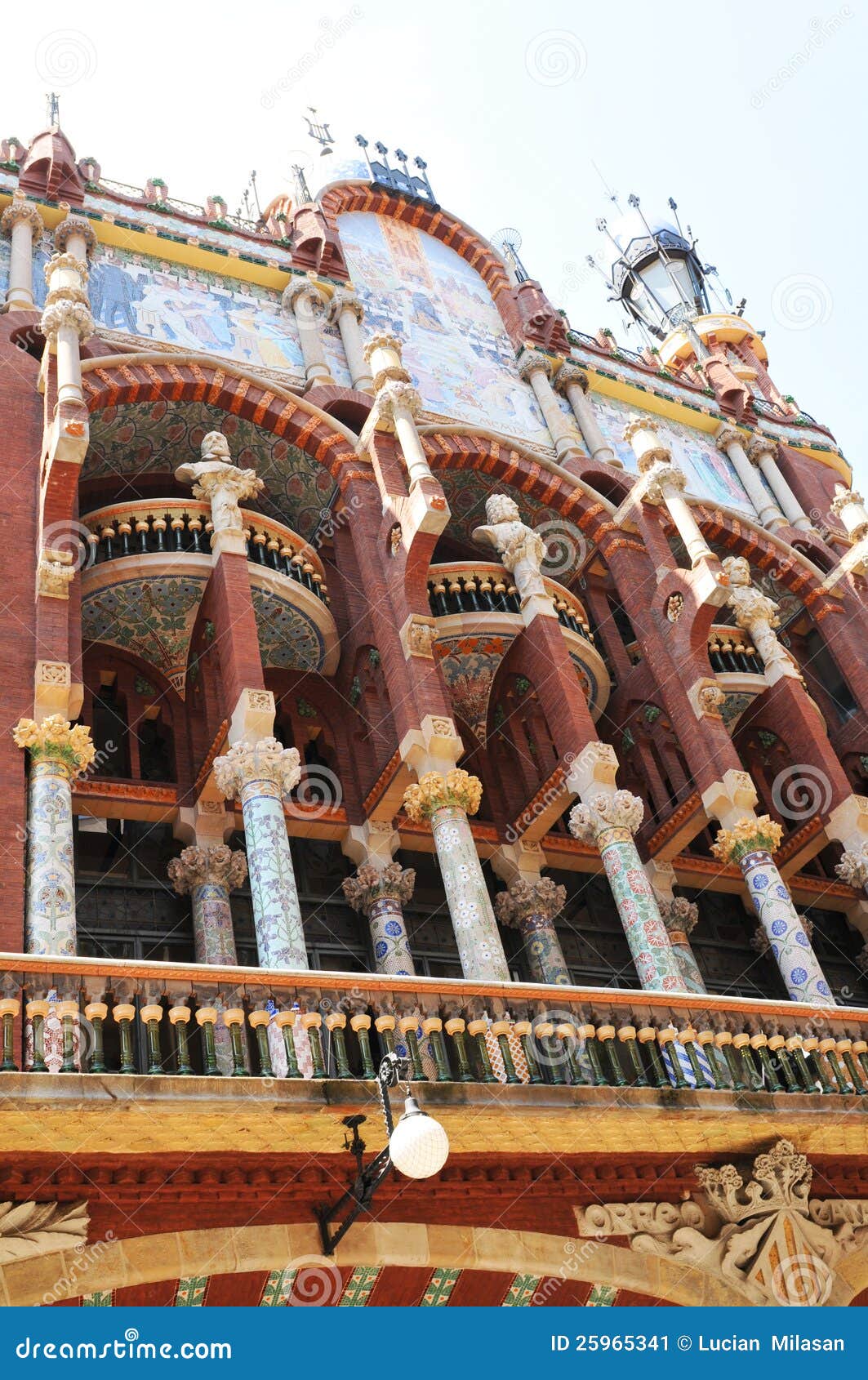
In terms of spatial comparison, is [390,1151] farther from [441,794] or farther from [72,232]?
[72,232]

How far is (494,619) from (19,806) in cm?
638

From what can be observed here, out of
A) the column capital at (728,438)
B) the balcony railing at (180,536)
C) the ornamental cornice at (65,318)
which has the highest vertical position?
the column capital at (728,438)

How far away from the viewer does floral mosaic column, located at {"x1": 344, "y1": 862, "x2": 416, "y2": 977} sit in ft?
45.0

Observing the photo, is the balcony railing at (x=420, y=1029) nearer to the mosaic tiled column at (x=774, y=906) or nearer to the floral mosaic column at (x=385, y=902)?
the mosaic tiled column at (x=774, y=906)

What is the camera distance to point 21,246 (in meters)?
Result: 16.8

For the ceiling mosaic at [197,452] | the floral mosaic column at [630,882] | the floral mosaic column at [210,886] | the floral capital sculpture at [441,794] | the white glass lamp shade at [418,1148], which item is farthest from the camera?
the ceiling mosaic at [197,452]

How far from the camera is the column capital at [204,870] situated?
13359mm

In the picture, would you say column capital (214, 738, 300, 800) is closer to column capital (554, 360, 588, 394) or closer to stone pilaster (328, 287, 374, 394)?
stone pilaster (328, 287, 374, 394)

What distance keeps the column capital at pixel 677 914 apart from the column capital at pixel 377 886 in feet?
11.1

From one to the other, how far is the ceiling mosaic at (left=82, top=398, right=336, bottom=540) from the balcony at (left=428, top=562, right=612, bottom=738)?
1.91 metres

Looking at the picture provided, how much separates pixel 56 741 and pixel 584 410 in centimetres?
1172

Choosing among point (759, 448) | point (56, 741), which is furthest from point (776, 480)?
point (56, 741)

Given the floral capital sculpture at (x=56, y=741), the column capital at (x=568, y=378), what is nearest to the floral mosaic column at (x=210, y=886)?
the floral capital sculpture at (x=56, y=741)

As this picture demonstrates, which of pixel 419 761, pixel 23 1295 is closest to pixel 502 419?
pixel 419 761
